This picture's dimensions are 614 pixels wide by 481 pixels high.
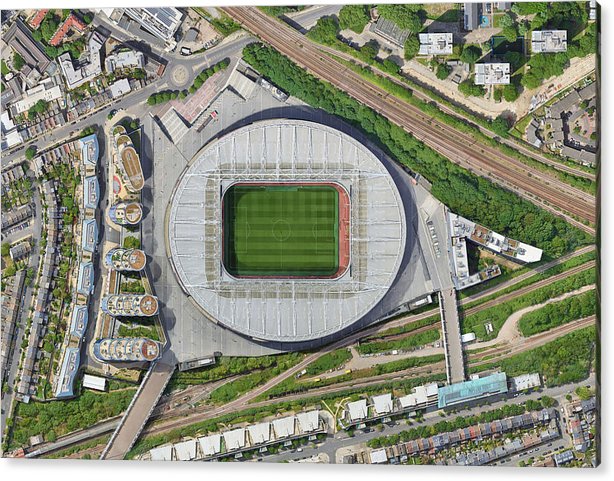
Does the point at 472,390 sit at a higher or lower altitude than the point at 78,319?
lower

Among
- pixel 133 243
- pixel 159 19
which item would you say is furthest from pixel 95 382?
pixel 159 19

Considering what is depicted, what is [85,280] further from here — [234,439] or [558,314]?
[558,314]

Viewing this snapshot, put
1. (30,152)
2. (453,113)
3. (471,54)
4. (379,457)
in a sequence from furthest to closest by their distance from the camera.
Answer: (30,152)
(453,113)
(379,457)
(471,54)

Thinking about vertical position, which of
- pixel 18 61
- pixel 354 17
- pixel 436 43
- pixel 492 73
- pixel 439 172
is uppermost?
pixel 354 17

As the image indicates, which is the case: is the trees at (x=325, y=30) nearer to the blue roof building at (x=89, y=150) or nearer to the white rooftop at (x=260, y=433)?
the blue roof building at (x=89, y=150)

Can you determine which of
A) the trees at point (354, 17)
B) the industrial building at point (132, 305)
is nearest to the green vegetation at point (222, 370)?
the industrial building at point (132, 305)

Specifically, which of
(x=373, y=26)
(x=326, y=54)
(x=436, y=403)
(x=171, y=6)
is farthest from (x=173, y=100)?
(x=436, y=403)
